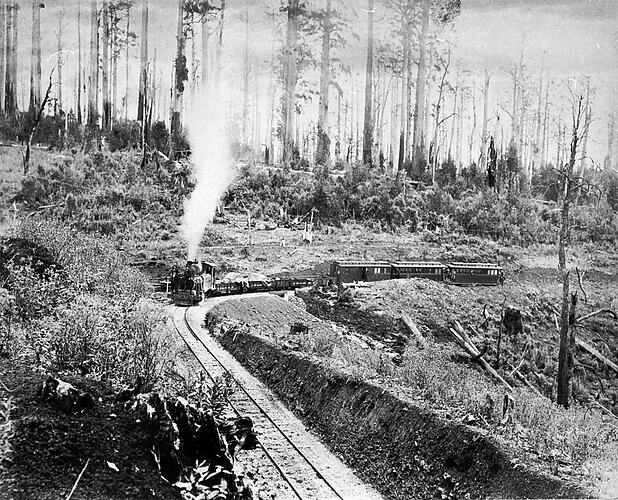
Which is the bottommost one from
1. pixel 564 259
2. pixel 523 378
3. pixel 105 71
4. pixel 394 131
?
pixel 523 378

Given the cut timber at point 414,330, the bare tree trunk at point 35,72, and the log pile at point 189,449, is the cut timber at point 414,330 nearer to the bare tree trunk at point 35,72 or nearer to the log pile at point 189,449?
the log pile at point 189,449

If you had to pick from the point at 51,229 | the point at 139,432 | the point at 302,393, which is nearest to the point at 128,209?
the point at 51,229

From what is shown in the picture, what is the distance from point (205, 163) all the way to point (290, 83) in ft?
4.98

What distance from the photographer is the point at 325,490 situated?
5.71 metres

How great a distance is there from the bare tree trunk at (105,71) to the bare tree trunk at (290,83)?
6.86ft

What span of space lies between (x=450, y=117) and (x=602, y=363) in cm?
635

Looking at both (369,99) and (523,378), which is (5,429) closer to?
(369,99)

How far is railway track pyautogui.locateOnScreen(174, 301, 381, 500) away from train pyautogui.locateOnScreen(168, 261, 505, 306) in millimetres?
2226

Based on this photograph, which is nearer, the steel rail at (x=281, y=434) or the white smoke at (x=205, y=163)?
the steel rail at (x=281, y=434)

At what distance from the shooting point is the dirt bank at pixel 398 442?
5.62 metres

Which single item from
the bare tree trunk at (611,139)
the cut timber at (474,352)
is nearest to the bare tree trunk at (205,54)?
the bare tree trunk at (611,139)

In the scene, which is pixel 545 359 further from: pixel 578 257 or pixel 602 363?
pixel 578 257

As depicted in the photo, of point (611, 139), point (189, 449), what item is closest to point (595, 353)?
point (611, 139)

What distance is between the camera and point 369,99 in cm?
847
